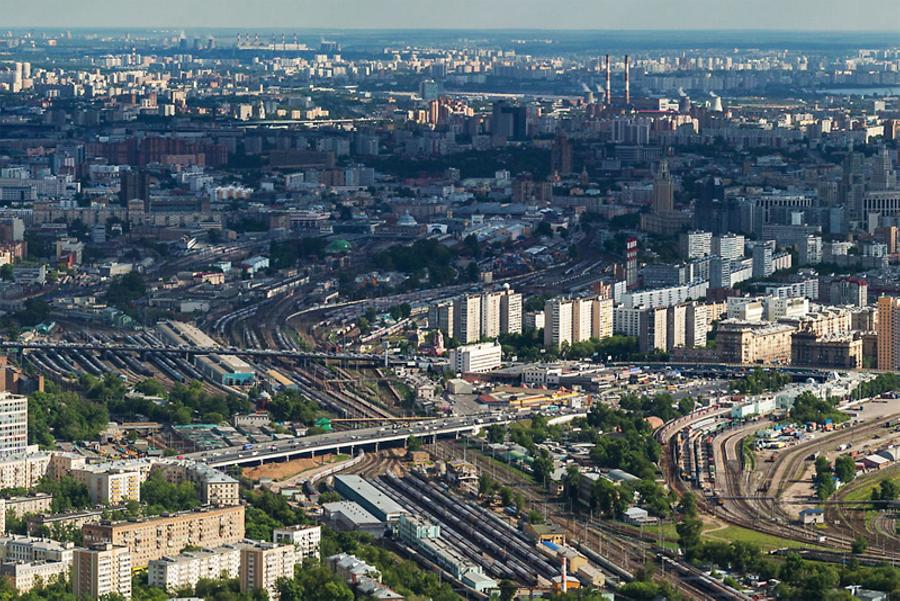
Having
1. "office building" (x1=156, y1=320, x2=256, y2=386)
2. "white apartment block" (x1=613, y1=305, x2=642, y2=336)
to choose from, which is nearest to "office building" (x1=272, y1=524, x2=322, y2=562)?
"office building" (x1=156, y1=320, x2=256, y2=386)

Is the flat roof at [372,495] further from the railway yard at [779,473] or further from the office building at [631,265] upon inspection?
the office building at [631,265]

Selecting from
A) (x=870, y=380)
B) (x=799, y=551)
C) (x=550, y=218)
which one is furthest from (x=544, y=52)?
(x=799, y=551)

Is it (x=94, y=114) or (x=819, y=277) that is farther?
(x=94, y=114)

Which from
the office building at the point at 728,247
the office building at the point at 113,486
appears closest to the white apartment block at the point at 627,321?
the office building at the point at 728,247

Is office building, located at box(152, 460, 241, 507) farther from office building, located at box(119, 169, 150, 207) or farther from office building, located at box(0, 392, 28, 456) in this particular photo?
office building, located at box(119, 169, 150, 207)

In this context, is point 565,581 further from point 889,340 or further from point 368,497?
point 889,340

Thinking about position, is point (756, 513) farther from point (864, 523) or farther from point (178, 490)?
point (178, 490)
